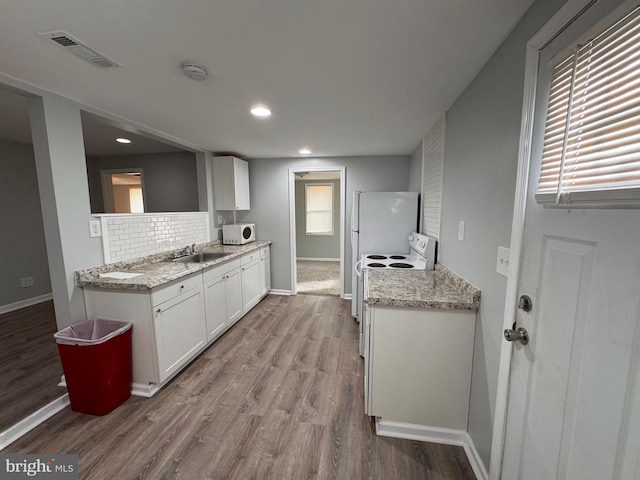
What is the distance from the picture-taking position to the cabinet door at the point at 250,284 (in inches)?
134

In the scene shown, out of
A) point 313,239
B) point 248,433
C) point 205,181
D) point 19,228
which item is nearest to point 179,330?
point 248,433

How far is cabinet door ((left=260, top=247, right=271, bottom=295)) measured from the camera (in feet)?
13.1

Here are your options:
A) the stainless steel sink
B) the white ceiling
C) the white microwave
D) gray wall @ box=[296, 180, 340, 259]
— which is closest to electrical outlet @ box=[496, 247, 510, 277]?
the white ceiling

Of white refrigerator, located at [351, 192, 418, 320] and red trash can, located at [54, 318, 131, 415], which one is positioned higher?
white refrigerator, located at [351, 192, 418, 320]

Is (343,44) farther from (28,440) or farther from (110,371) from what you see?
(28,440)

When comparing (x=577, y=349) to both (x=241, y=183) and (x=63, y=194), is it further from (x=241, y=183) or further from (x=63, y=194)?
(x=241, y=183)

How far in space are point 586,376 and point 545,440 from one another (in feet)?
1.17

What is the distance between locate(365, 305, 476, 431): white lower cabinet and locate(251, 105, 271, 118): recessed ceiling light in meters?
1.70

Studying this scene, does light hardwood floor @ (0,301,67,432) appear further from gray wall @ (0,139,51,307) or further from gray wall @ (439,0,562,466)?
gray wall @ (439,0,562,466)

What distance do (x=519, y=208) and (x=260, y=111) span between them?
189 centimetres

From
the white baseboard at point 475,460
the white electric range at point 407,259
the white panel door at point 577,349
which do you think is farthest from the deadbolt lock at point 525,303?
the white electric range at point 407,259

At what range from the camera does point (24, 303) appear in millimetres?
3574

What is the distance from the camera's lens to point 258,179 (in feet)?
13.6

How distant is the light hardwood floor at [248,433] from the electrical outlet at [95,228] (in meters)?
1.30
